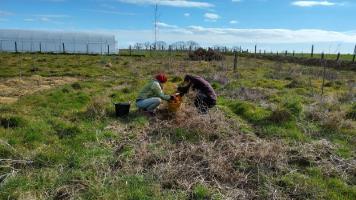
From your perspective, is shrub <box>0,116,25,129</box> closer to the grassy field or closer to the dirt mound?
the grassy field

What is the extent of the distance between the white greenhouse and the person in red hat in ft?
112

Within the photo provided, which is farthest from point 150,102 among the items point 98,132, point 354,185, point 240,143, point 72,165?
point 354,185

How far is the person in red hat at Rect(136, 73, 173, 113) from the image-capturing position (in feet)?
28.1

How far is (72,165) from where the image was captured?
18.4ft

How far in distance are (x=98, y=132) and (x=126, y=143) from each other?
0.76m

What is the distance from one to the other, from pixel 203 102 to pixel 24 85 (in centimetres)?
759

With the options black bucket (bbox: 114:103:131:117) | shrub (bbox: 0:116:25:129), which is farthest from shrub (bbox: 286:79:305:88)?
shrub (bbox: 0:116:25:129)

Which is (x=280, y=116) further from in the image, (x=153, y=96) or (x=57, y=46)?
(x=57, y=46)

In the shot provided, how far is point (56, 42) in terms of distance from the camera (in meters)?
46.5

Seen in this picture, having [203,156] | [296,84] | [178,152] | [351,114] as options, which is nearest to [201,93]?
[178,152]

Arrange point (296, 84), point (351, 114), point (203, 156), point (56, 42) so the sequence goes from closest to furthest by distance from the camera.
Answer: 1. point (203, 156)
2. point (351, 114)
3. point (296, 84)
4. point (56, 42)

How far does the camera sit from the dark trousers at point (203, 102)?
28.7 ft

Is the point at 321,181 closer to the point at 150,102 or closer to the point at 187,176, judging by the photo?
the point at 187,176

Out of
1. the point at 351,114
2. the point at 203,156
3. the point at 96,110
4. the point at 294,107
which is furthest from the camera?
the point at 294,107
